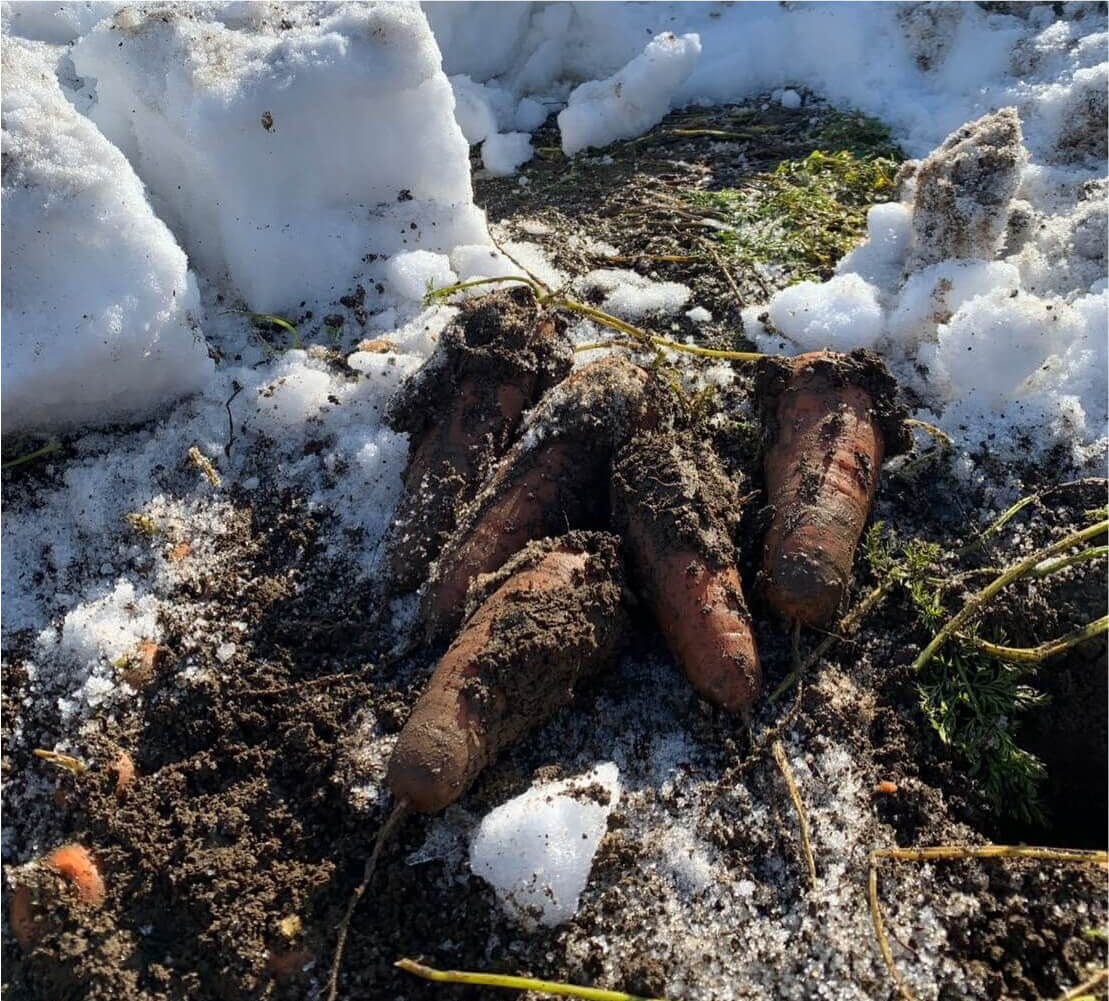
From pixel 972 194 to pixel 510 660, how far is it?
7.75ft

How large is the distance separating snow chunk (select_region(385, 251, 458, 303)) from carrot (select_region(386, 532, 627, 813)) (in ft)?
4.68

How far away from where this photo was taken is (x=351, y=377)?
3.09 m

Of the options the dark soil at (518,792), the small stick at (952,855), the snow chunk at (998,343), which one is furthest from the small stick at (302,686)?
the snow chunk at (998,343)

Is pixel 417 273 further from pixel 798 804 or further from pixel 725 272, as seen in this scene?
pixel 798 804

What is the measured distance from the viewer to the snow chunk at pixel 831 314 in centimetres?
304

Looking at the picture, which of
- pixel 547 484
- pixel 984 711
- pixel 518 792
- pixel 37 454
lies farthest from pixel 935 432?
pixel 37 454

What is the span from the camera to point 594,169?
416 cm

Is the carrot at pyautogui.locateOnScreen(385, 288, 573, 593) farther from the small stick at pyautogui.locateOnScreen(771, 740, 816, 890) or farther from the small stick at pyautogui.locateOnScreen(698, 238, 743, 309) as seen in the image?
the small stick at pyautogui.locateOnScreen(771, 740, 816, 890)

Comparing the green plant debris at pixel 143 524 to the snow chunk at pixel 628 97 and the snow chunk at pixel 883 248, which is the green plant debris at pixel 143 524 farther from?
the snow chunk at pixel 628 97

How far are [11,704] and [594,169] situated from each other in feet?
10.8

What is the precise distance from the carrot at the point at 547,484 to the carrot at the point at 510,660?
0.10 m

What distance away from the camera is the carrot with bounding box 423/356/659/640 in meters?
2.40

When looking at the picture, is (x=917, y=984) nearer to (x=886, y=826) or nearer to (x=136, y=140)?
(x=886, y=826)

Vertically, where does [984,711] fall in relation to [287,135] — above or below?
below
